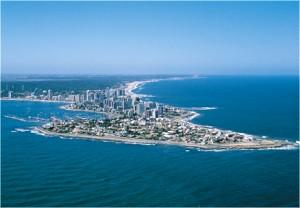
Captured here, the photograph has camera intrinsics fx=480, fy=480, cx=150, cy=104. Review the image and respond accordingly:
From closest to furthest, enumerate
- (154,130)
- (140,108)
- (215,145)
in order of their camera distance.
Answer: (215,145)
(154,130)
(140,108)

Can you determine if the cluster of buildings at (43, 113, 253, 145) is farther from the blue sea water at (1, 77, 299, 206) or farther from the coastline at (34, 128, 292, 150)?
the blue sea water at (1, 77, 299, 206)

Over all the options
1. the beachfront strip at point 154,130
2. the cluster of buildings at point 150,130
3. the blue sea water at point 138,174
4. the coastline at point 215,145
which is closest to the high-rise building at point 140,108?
the beachfront strip at point 154,130

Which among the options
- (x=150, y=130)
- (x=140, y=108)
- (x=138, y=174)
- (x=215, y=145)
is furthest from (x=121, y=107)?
(x=138, y=174)

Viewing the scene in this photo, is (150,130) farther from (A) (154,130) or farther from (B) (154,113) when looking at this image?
(B) (154,113)

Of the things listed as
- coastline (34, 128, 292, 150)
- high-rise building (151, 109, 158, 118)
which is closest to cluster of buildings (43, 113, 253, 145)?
coastline (34, 128, 292, 150)

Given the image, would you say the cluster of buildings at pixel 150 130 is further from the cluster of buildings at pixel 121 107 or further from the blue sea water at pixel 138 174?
the cluster of buildings at pixel 121 107

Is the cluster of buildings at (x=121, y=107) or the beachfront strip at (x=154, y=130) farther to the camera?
the cluster of buildings at (x=121, y=107)

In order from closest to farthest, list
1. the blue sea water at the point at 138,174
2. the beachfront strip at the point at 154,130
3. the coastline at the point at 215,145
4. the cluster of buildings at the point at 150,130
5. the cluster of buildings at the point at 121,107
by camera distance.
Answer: the blue sea water at the point at 138,174, the coastline at the point at 215,145, the beachfront strip at the point at 154,130, the cluster of buildings at the point at 150,130, the cluster of buildings at the point at 121,107

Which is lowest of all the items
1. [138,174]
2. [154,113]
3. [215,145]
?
[138,174]

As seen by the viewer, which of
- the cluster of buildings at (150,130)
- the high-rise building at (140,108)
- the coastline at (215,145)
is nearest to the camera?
the coastline at (215,145)
